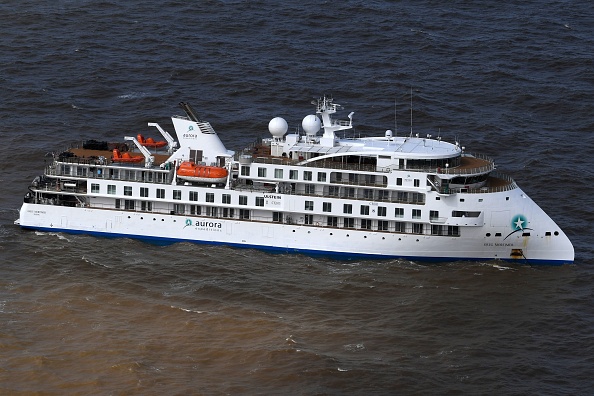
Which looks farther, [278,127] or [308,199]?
[278,127]

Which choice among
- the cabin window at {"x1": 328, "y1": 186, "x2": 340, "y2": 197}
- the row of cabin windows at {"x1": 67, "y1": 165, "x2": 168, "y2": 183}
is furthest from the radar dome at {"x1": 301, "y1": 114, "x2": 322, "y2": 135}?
the row of cabin windows at {"x1": 67, "y1": 165, "x2": 168, "y2": 183}

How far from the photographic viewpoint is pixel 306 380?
70250 mm

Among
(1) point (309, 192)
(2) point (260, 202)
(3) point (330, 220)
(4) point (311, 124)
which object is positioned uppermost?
(4) point (311, 124)

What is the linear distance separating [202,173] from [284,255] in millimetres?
9127

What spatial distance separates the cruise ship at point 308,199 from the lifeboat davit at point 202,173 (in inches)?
3.1

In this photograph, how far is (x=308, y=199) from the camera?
89.9 metres

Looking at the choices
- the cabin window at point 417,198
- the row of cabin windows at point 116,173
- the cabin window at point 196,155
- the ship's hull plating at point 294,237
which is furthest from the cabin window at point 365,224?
the row of cabin windows at point 116,173

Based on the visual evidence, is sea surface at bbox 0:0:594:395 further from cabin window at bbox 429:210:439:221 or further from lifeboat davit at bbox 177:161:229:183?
lifeboat davit at bbox 177:161:229:183

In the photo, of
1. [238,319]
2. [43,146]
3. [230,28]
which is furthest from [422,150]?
[230,28]

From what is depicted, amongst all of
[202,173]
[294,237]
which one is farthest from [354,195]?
[202,173]

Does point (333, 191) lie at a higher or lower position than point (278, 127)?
lower

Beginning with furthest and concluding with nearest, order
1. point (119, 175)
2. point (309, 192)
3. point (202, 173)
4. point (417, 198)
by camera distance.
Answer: point (119, 175) < point (202, 173) < point (309, 192) < point (417, 198)

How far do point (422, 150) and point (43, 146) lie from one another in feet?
123

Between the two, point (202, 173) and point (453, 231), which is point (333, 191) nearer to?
point (453, 231)
